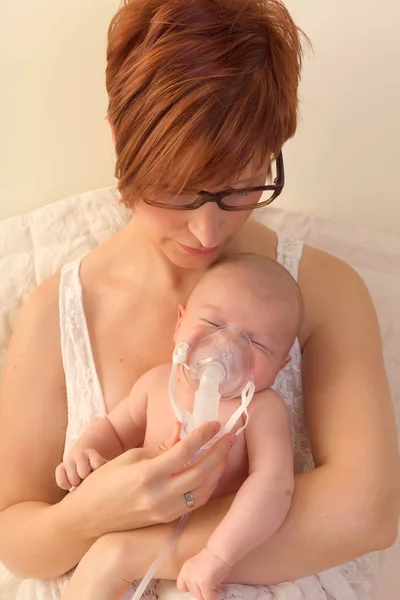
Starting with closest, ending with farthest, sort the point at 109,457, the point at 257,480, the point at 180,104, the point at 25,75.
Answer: the point at 180,104 < the point at 257,480 < the point at 109,457 < the point at 25,75

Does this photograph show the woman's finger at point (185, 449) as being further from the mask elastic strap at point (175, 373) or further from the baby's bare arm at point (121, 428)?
the baby's bare arm at point (121, 428)

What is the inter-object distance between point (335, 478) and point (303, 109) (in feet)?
4.62

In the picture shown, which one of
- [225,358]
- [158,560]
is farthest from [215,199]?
[158,560]

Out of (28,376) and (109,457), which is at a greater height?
(28,376)

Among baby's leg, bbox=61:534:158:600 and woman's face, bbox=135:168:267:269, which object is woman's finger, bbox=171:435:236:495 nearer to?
baby's leg, bbox=61:534:158:600

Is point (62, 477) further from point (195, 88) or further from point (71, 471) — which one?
point (195, 88)

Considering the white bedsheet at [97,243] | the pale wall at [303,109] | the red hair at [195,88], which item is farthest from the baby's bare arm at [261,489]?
the pale wall at [303,109]

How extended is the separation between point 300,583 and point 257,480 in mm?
296

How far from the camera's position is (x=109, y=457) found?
1.74 m

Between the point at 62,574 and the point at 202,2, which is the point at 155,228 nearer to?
the point at 202,2

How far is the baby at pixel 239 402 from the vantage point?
1.48 m

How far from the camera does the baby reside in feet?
4.84

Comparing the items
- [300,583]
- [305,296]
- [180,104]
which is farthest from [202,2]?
[300,583]

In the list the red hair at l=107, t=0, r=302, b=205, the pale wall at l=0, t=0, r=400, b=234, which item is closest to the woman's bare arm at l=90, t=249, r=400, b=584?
the red hair at l=107, t=0, r=302, b=205
